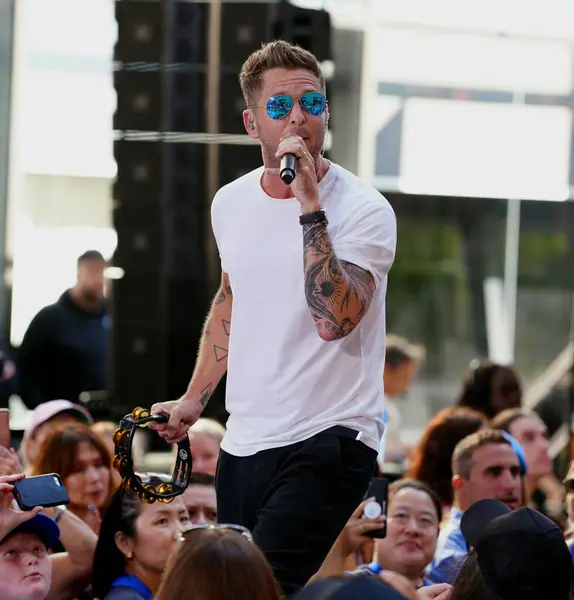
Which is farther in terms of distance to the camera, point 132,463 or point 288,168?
point 132,463

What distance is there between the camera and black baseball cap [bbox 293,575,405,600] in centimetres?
189

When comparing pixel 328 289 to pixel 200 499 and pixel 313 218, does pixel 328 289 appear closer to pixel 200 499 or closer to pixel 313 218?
pixel 313 218

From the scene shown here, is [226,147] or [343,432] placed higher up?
[226,147]

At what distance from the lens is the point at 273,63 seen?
2.95m

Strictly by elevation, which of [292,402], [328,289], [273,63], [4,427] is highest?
[273,63]

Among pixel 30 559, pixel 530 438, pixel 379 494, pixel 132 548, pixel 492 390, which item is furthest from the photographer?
pixel 492 390

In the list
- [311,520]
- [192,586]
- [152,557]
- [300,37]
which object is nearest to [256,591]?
[192,586]

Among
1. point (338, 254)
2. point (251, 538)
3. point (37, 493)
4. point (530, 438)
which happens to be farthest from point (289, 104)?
point (530, 438)

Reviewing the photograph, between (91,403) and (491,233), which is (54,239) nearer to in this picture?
(91,403)

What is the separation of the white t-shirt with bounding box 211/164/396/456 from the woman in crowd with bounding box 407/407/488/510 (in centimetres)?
228

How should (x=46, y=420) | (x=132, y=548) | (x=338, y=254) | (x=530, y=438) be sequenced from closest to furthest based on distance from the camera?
1. (x=338, y=254)
2. (x=132, y=548)
3. (x=46, y=420)
4. (x=530, y=438)

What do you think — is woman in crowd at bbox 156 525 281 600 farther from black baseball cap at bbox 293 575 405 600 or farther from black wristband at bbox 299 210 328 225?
black wristband at bbox 299 210 328 225

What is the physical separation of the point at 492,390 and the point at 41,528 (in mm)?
4007

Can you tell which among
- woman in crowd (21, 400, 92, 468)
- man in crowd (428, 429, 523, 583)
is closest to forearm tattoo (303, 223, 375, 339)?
man in crowd (428, 429, 523, 583)
